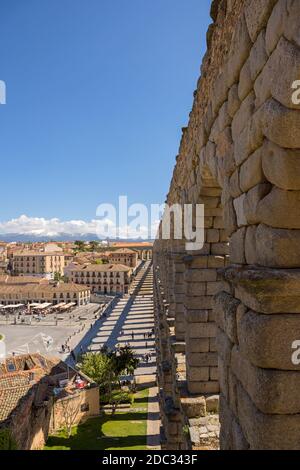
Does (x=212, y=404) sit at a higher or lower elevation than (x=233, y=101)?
lower

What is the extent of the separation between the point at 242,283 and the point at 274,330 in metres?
0.38

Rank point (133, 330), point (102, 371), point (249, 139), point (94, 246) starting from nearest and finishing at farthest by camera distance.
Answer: point (249, 139) < point (102, 371) < point (133, 330) < point (94, 246)

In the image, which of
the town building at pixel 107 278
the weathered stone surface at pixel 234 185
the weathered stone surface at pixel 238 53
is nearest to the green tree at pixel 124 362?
the weathered stone surface at pixel 234 185

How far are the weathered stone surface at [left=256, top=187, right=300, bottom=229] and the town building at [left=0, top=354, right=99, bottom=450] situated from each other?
14.8 m

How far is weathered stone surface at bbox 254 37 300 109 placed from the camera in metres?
2.10

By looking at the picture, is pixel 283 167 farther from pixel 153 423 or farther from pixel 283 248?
pixel 153 423

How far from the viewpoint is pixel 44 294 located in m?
61.7

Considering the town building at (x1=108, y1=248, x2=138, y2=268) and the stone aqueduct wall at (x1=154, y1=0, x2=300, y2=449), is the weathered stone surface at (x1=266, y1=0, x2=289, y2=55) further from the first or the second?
the town building at (x1=108, y1=248, x2=138, y2=268)

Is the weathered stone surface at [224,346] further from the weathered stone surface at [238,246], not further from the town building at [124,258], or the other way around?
the town building at [124,258]

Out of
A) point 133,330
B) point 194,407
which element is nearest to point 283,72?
point 194,407

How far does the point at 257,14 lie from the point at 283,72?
707mm

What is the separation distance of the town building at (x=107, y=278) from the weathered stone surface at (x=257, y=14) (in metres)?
67.9

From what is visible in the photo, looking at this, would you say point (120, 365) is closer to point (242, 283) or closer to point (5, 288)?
point (242, 283)
